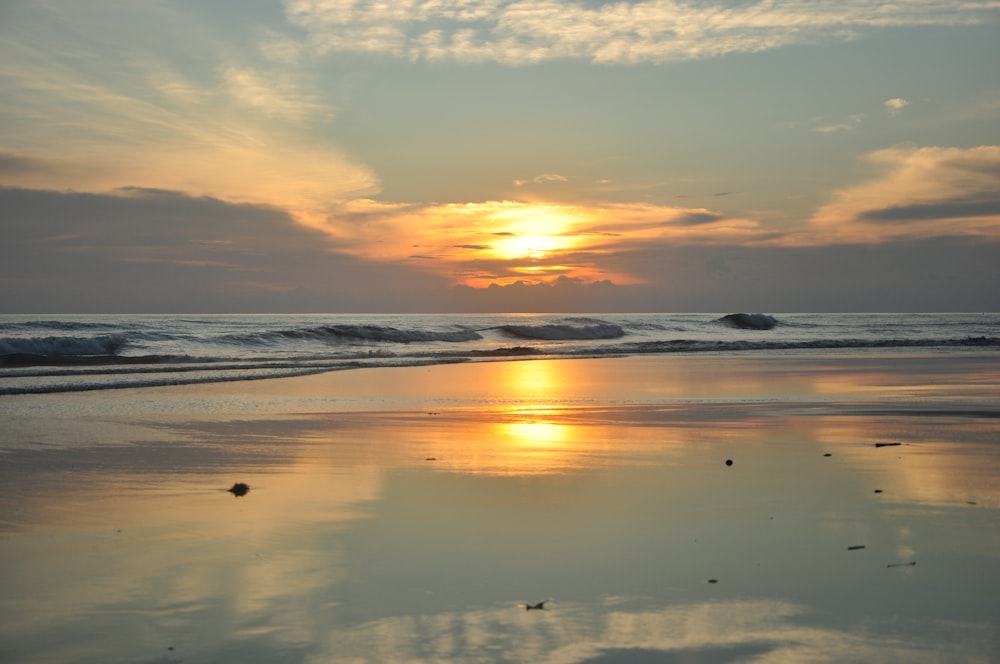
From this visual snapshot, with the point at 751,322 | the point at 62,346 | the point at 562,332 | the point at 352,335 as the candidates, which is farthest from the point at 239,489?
the point at 751,322

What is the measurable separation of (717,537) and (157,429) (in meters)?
7.86

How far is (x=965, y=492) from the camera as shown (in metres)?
6.82

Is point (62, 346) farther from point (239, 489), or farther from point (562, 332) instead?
point (562, 332)

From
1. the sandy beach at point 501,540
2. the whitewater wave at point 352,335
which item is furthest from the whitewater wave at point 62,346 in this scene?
the sandy beach at point 501,540

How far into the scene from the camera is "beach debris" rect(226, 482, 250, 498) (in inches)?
273

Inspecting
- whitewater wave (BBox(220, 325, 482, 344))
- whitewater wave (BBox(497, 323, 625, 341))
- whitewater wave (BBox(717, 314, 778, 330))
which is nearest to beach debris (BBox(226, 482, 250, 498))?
whitewater wave (BBox(220, 325, 482, 344))

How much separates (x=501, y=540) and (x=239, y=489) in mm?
2568

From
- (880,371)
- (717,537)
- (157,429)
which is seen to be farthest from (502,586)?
(880,371)

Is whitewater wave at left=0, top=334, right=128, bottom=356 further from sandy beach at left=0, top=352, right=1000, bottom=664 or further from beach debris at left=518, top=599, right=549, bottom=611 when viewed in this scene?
beach debris at left=518, top=599, right=549, bottom=611

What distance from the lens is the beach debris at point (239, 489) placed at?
6.93 meters

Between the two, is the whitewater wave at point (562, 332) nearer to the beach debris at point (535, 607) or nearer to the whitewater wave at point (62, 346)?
the whitewater wave at point (62, 346)

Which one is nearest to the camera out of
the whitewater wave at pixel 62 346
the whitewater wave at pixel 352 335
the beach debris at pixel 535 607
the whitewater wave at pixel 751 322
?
the beach debris at pixel 535 607

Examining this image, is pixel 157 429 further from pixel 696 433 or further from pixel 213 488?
pixel 696 433

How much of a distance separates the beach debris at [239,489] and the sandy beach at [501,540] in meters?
0.10
